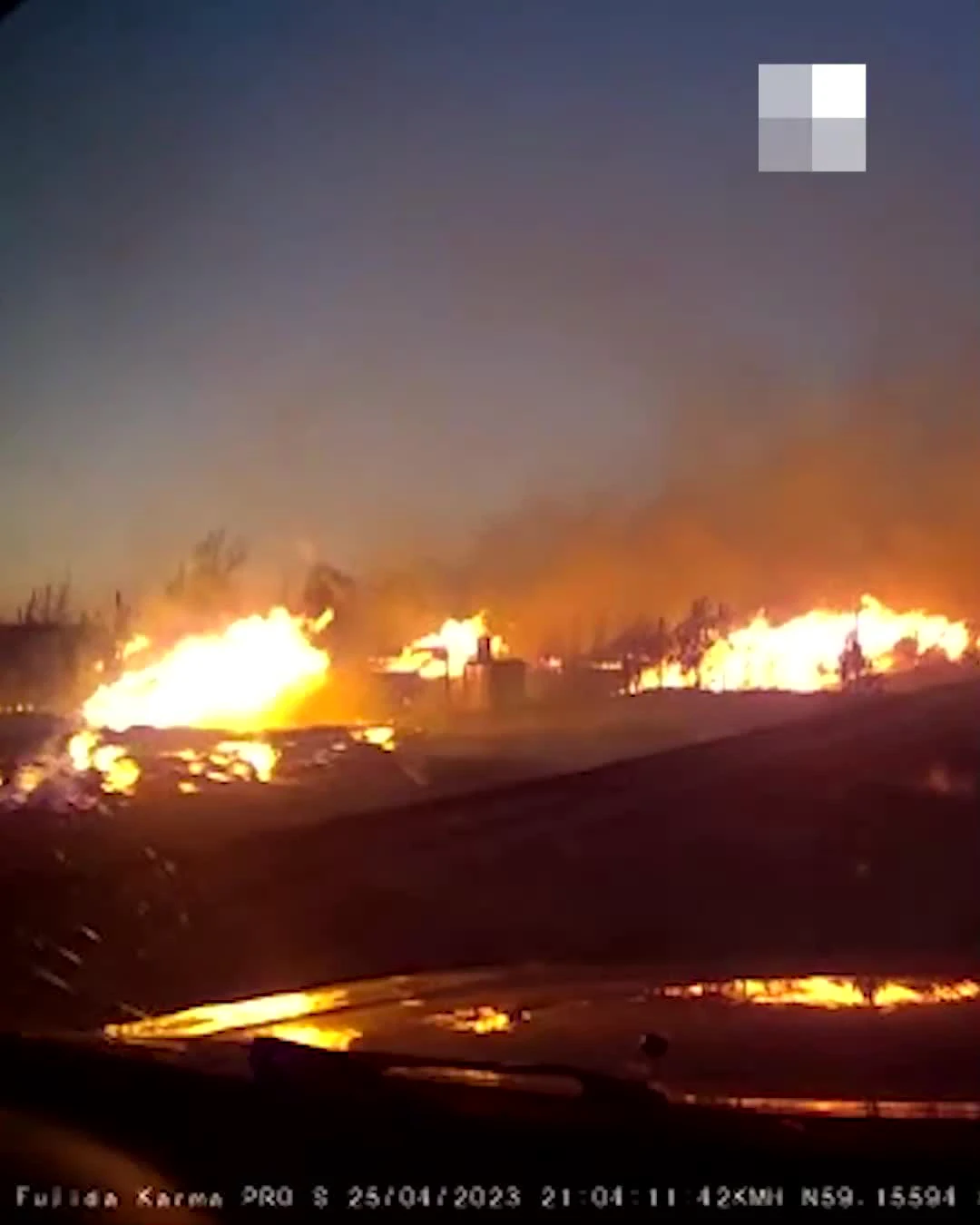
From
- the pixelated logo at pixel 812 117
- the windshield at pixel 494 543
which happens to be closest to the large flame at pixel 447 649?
the windshield at pixel 494 543

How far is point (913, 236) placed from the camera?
1.41 meters

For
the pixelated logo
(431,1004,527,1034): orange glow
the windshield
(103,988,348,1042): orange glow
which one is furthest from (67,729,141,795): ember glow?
the pixelated logo

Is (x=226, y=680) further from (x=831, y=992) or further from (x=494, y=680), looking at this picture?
(x=831, y=992)

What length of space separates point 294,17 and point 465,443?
1.16 ft

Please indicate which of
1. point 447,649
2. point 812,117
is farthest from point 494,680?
point 812,117

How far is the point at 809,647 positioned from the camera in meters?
1.40

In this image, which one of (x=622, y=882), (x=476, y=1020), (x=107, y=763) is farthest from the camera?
(x=107, y=763)

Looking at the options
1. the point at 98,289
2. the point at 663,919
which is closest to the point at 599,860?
the point at 663,919

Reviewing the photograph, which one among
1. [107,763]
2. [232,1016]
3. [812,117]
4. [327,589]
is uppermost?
[812,117]

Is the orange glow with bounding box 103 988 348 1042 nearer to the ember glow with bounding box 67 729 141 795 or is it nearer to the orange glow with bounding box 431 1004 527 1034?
the orange glow with bounding box 431 1004 527 1034

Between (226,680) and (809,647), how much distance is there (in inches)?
16.7

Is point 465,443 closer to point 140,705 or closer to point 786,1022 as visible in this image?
point 140,705

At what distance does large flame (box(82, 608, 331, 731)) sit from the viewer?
1492 mm

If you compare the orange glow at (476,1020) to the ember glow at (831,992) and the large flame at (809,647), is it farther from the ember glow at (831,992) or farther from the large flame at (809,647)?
the large flame at (809,647)
